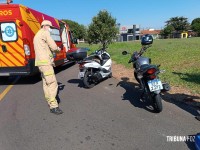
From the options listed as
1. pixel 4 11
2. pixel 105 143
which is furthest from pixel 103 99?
pixel 4 11

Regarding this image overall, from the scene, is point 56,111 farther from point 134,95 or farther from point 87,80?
point 87,80

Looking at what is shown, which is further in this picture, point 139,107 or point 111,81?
point 111,81

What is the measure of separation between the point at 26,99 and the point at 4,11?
140 inches

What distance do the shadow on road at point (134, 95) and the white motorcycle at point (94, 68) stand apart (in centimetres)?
76

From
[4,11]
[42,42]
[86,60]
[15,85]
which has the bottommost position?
[15,85]

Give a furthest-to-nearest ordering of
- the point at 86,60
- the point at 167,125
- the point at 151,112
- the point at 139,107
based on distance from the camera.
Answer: the point at 86,60, the point at 139,107, the point at 151,112, the point at 167,125

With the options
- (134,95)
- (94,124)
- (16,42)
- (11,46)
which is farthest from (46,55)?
(11,46)

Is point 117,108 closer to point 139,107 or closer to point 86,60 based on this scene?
point 139,107

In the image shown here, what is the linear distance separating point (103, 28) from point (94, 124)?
18.8m

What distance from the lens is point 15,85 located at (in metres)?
9.61

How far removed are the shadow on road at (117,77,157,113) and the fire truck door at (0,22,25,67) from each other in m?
3.53

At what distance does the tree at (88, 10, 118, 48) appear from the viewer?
76.2 ft

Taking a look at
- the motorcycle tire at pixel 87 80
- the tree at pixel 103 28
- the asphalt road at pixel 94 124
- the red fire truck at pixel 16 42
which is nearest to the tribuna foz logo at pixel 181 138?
the asphalt road at pixel 94 124

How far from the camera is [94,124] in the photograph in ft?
16.5
